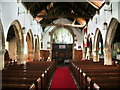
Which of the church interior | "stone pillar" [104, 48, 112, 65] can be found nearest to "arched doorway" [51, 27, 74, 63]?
the church interior

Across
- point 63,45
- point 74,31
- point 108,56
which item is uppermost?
point 74,31

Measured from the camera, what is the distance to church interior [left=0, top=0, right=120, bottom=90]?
4859mm

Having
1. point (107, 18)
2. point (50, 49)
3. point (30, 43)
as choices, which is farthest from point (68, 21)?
point (107, 18)

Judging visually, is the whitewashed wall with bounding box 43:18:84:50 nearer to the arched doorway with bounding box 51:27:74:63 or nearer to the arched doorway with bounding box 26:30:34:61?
the arched doorway with bounding box 51:27:74:63

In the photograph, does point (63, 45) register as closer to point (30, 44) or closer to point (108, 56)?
point (30, 44)

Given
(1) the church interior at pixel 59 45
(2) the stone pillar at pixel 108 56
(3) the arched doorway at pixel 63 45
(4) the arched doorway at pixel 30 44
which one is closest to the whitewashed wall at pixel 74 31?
(1) the church interior at pixel 59 45

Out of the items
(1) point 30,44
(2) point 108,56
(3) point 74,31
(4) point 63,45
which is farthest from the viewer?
(4) point 63,45

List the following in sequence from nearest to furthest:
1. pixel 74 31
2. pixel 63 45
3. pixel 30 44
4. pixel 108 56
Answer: pixel 108 56 < pixel 30 44 < pixel 74 31 < pixel 63 45

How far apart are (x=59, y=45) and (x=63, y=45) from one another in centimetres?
52

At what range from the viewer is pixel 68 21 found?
1972 centimetres

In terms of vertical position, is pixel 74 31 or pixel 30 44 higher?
pixel 74 31

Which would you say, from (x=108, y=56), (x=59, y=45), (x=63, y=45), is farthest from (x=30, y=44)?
(x=63, y=45)

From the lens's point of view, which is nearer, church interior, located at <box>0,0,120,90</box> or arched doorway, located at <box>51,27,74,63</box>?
church interior, located at <box>0,0,120,90</box>

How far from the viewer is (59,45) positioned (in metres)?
20.4
